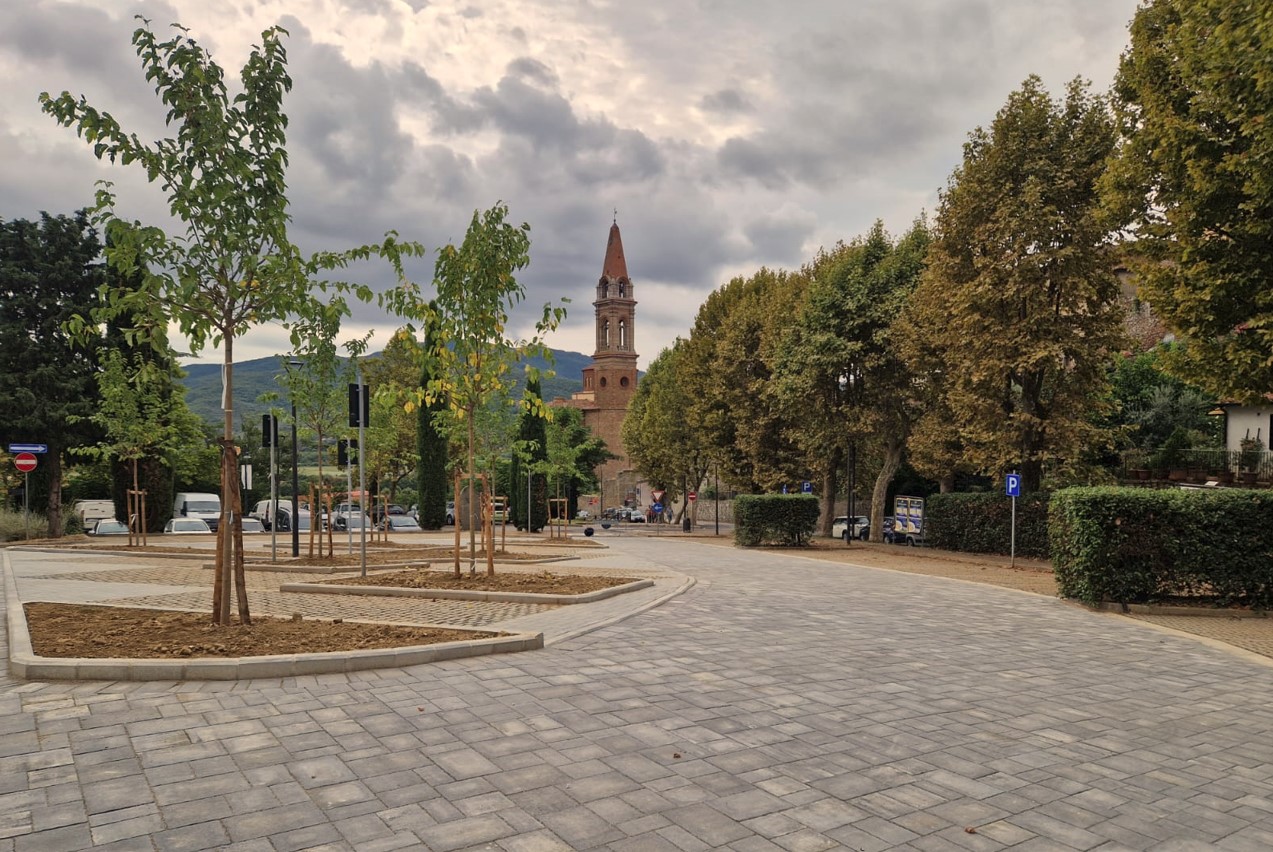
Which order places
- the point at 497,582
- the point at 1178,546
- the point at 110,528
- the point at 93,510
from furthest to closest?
the point at 93,510 → the point at 110,528 → the point at 497,582 → the point at 1178,546

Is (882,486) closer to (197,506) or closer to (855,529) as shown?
(855,529)

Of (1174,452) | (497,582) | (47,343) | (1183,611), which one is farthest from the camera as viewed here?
(1174,452)

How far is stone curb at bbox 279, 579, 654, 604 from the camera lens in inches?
455

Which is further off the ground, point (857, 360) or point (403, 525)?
point (857, 360)

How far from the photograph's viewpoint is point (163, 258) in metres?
7.78

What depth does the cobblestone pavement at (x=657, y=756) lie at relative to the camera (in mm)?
3857

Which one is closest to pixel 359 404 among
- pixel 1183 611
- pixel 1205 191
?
pixel 1183 611

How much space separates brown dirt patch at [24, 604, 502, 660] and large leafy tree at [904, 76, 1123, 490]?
68.1 feet

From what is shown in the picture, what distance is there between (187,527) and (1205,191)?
107ft

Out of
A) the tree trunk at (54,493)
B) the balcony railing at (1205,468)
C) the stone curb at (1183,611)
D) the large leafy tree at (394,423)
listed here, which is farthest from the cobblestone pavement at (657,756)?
the large leafy tree at (394,423)

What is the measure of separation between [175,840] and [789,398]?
30.7 m

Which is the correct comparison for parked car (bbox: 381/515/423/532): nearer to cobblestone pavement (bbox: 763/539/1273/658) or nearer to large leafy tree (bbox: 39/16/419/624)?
cobblestone pavement (bbox: 763/539/1273/658)

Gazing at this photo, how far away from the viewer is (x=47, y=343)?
32.2 m

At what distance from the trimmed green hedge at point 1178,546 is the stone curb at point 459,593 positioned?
24.7 ft
